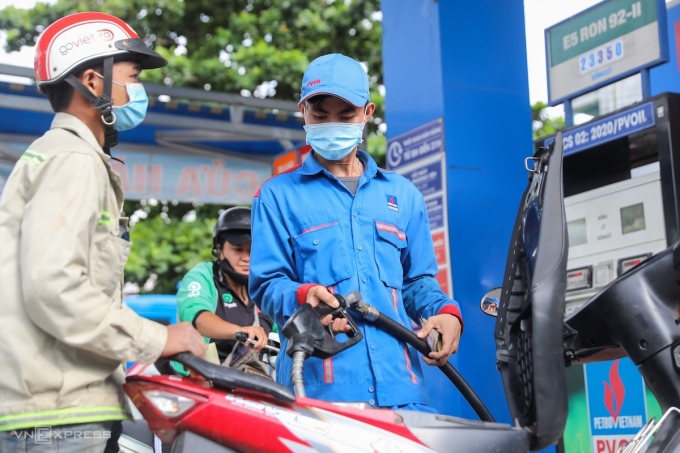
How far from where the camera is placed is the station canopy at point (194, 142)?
8.43 m

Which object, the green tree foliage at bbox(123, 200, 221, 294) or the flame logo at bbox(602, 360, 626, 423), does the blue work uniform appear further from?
the green tree foliage at bbox(123, 200, 221, 294)

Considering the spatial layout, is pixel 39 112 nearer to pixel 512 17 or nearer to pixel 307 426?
pixel 512 17

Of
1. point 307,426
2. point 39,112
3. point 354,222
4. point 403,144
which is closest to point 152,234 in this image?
point 39,112

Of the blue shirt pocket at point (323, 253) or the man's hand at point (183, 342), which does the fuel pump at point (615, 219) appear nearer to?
the blue shirt pocket at point (323, 253)

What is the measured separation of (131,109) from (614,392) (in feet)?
12.7

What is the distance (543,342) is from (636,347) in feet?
1.69

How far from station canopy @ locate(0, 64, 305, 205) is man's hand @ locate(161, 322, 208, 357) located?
569cm

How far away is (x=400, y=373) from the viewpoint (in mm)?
3119

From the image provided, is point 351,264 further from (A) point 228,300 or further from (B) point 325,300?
(A) point 228,300

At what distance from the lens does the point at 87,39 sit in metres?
2.82

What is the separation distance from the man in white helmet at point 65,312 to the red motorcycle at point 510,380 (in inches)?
4.2

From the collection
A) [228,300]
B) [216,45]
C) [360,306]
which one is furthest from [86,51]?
[216,45]

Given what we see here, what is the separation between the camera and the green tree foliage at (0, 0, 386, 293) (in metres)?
14.4

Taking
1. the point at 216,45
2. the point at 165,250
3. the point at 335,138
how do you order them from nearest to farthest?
1. the point at 335,138
2. the point at 165,250
3. the point at 216,45
